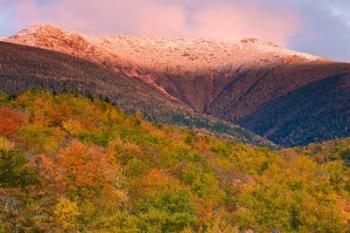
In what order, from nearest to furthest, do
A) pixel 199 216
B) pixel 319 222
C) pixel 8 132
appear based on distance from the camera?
pixel 199 216 → pixel 319 222 → pixel 8 132

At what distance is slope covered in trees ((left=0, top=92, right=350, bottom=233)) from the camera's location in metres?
71.0

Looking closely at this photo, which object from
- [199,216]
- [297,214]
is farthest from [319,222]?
[199,216]

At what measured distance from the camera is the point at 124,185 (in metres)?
102

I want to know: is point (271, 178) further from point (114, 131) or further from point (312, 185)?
point (114, 131)

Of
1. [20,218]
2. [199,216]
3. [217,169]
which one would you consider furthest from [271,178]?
[20,218]

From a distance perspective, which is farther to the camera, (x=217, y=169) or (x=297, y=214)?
(x=217, y=169)

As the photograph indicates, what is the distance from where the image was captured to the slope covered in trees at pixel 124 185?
233 ft

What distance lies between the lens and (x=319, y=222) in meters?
105

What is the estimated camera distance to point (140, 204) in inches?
3430

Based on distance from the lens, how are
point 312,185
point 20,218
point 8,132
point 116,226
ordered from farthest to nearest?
1. point 312,185
2. point 8,132
3. point 116,226
4. point 20,218

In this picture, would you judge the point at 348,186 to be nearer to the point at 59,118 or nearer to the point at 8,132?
the point at 59,118

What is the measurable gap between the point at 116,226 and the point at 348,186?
108 meters

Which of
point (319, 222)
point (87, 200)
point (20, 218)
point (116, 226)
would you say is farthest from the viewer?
point (319, 222)

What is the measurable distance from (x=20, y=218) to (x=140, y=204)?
1318 inches
